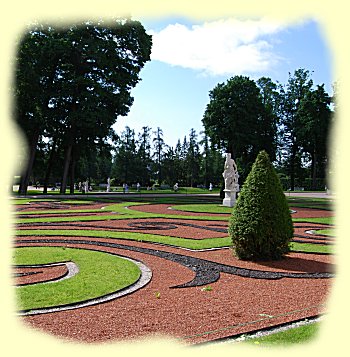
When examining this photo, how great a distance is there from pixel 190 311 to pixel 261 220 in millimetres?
4542

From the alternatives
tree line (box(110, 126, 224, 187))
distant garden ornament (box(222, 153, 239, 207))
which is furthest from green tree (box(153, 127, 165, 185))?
distant garden ornament (box(222, 153, 239, 207))

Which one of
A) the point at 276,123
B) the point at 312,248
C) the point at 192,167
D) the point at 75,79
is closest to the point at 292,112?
the point at 276,123

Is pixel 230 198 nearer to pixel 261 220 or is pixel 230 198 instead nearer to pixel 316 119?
pixel 261 220

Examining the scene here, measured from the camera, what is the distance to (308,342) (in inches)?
212

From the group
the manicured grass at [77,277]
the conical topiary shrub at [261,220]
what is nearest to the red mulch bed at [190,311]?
the manicured grass at [77,277]

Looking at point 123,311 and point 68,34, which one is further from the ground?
point 68,34

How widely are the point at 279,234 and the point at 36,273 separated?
19.6ft

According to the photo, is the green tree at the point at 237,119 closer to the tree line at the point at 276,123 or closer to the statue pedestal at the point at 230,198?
the tree line at the point at 276,123

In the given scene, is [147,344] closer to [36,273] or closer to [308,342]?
[308,342]

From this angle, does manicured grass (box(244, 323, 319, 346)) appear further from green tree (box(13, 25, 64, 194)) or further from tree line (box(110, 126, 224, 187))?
tree line (box(110, 126, 224, 187))

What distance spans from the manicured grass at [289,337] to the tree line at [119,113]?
36111mm

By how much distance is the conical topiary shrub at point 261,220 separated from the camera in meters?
10.6

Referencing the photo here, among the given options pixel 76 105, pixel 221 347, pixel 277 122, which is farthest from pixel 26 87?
pixel 277 122

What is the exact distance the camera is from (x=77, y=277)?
341 inches
